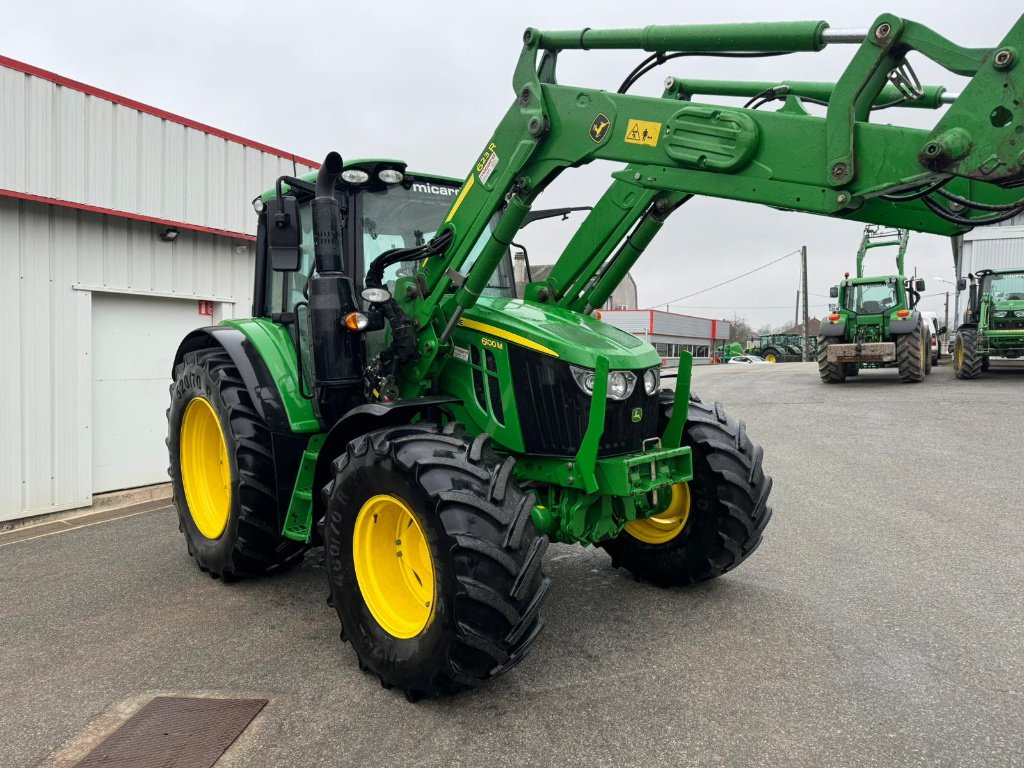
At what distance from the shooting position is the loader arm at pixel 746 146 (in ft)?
7.08

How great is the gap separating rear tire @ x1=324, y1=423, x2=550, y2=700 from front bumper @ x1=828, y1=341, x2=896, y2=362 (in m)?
13.0

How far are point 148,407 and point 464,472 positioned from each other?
619cm

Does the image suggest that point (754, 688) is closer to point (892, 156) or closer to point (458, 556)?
point (458, 556)

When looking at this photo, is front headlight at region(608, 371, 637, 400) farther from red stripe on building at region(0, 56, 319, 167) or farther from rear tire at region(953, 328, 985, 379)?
rear tire at region(953, 328, 985, 379)

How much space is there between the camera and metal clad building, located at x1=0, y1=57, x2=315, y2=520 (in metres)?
6.26

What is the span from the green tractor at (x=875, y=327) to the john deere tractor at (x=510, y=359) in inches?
461

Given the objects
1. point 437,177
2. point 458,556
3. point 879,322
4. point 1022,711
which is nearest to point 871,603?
point 1022,711

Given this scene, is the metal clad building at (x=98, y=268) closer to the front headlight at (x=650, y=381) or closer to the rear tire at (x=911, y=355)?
the front headlight at (x=650, y=381)

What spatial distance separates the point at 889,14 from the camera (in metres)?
2.24

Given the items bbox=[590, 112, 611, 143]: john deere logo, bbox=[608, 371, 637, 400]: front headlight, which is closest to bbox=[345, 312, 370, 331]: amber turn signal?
bbox=[608, 371, 637, 400]: front headlight

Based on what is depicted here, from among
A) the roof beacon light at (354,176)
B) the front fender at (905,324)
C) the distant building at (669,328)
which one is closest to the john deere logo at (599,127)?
the roof beacon light at (354,176)

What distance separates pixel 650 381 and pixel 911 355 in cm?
1266

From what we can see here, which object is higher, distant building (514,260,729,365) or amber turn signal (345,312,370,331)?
distant building (514,260,729,365)

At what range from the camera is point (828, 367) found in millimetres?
14742
